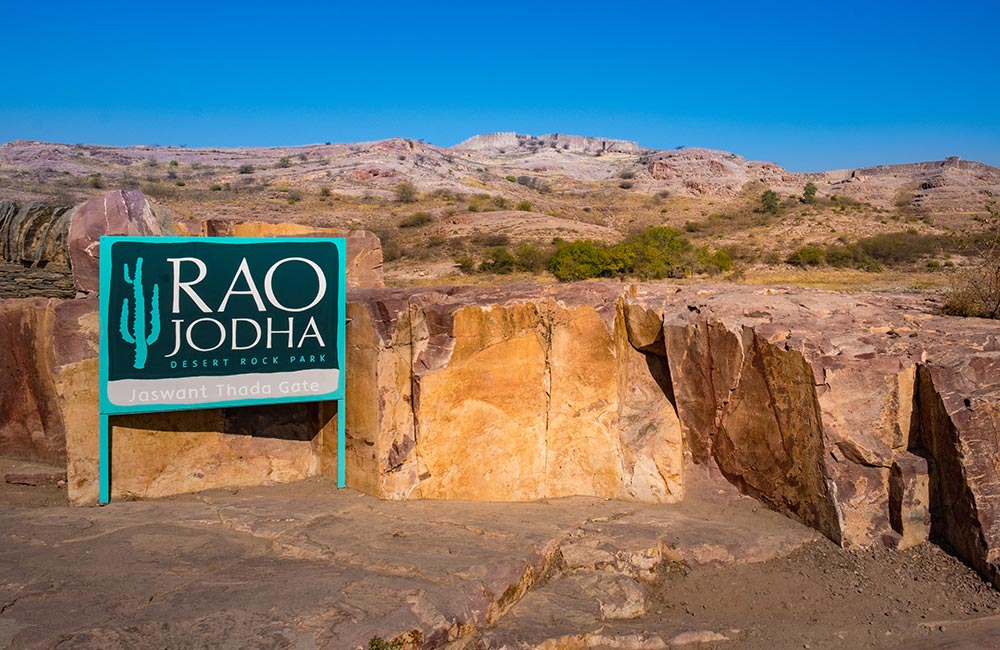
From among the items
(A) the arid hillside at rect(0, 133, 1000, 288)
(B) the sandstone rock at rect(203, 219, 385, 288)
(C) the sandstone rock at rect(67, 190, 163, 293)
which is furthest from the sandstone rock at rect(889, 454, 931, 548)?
(A) the arid hillside at rect(0, 133, 1000, 288)

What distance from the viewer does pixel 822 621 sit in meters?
5.34

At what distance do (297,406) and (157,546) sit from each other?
87.6 inches

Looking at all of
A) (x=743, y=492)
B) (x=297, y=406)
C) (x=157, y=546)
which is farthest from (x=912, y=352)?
(x=157, y=546)

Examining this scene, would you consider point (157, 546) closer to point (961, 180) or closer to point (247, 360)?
point (247, 360)

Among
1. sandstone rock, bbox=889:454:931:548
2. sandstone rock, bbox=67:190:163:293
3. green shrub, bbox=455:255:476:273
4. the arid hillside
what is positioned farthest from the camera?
the arid hillside

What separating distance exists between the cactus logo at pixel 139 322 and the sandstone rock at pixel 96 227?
52 cm

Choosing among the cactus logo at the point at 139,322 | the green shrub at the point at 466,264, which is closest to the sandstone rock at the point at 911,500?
the cactus logo at the point at 139,322

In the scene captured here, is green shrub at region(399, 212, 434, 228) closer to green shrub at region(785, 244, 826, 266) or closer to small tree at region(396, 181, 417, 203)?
small tree at region(396, 181, 417, 203)

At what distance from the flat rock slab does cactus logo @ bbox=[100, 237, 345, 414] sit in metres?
0.96

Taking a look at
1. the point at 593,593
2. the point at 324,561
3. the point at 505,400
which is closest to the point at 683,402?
the point at 505,400

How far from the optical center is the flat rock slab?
4.30 m

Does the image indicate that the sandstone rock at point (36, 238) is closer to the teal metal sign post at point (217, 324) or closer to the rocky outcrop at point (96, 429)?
the rocky outcrop at point (96, 429)

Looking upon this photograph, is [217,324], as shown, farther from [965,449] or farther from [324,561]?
[965,449]

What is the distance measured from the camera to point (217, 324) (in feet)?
21.4
